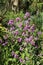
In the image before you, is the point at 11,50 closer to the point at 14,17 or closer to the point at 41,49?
the point at 41,49

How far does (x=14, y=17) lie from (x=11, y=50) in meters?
1.38

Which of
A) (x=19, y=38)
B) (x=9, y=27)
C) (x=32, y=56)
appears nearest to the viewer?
(x=32, y=56)

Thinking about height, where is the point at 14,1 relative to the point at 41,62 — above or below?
above

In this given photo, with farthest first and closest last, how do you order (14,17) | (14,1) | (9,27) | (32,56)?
(14,1) → (14,17) → (9,27) → (32,56)

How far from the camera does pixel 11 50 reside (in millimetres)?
5191

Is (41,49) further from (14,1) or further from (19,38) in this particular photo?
(14,1)

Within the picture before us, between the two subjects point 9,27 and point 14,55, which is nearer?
point 14,55

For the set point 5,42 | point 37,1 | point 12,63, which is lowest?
point 12,63

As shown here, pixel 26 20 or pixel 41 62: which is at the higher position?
pixel 26 20

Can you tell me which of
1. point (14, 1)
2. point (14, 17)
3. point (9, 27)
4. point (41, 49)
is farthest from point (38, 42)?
point (14, 1)

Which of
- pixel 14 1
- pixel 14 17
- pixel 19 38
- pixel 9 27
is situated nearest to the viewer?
pixel 19 38

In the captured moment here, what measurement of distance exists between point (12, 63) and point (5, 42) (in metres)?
0.48

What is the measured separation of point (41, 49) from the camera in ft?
17.3

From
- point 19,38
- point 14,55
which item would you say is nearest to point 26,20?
point 19,38
